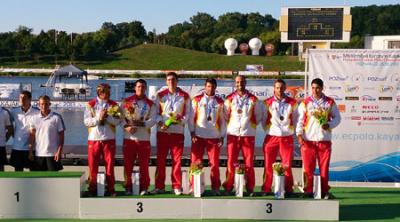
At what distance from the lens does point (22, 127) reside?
21.9 ft

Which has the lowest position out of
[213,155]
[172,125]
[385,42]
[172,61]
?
[213,155]

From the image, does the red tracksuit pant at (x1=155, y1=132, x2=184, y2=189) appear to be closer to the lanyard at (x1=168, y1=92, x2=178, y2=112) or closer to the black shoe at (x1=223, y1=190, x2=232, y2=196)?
the lanyard at (x1=168, y1=92, x2=178, y2=112)

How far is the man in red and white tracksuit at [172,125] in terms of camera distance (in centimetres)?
649

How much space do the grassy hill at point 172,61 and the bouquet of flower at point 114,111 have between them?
5551 centimetres

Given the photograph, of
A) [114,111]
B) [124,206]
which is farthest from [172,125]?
[124,206]

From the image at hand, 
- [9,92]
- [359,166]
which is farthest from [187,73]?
[359,166]

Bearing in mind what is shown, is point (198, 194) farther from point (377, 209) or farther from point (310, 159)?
point (377, 209)

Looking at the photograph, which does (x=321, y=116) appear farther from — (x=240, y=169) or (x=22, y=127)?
(x=22, y=127)

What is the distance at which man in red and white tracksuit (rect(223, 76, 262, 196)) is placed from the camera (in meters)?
6.58

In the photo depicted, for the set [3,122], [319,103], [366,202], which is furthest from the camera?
[366,202]

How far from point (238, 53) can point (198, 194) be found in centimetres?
6892

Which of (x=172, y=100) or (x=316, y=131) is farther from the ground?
(x=172, y=100)

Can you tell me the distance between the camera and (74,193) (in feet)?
19.7

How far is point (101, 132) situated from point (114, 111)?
10.7 inches
